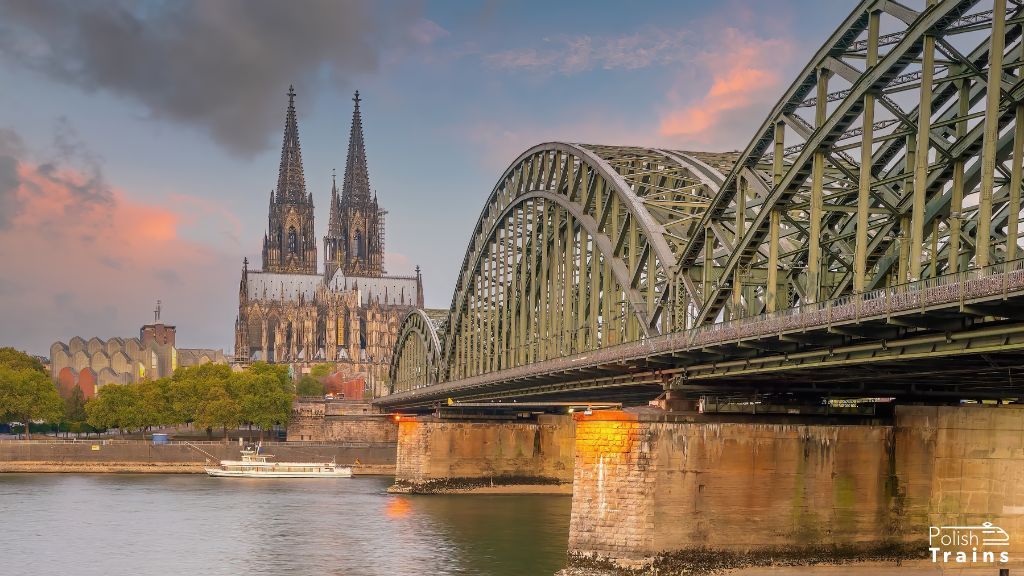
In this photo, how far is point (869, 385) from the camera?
52.8 m

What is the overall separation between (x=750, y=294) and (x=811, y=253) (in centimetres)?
1156

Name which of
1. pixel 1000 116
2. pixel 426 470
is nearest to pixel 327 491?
pixel 426 470

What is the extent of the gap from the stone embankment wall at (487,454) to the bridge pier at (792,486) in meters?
55.8

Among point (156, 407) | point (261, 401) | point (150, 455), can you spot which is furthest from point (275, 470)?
point (156, 407)

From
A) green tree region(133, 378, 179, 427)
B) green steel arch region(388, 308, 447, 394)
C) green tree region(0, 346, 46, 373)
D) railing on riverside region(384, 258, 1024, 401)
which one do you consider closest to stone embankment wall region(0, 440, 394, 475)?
green steel arch region(388, 308, 447, 394)

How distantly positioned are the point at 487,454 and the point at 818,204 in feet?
217

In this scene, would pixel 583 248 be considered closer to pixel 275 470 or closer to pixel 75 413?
pixel 275 470

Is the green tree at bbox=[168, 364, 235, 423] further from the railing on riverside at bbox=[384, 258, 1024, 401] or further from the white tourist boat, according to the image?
the railing on riverside at bbox=[384, 258, 1024, 401]

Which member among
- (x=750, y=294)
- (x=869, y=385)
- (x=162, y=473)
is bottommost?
(x=162, y=473)

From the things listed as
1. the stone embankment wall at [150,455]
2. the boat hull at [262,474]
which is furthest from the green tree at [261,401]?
the boat hull at [262,474]

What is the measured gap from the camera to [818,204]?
4734 centimetres

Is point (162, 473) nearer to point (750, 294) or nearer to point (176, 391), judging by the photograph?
point (176, 391)

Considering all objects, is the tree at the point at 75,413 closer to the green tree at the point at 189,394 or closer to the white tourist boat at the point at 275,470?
the green tree at the point at 189,394

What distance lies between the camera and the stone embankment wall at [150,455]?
129750 millimetres
